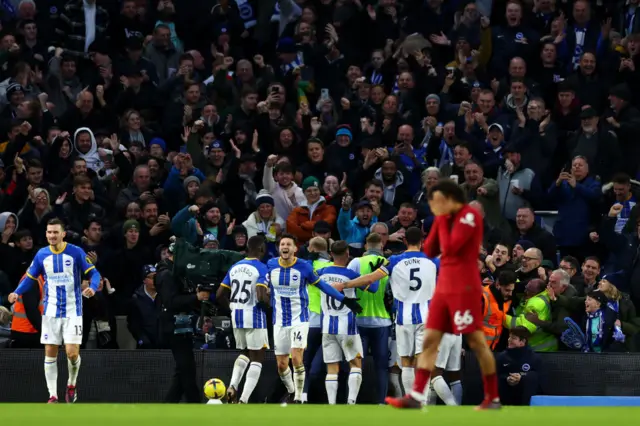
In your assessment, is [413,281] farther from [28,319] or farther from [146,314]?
[28,319]

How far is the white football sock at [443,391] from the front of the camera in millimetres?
16922

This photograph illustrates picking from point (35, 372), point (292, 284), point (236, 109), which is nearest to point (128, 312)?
point (35, 372)

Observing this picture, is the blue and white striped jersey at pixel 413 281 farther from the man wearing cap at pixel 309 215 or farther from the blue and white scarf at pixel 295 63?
the blue and white scarf at pixel 295 63

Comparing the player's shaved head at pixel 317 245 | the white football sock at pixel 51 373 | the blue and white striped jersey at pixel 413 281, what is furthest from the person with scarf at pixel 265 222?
the white football sock at pixel 51 373

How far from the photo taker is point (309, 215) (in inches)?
797

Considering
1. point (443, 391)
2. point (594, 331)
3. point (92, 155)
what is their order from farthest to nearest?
point (92, 155) → point (594, 331) → point (443, 391)

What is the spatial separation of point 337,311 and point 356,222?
8.24 feet

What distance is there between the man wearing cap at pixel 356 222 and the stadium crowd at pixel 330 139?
0.07ft

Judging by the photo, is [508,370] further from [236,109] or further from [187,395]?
[236,109]

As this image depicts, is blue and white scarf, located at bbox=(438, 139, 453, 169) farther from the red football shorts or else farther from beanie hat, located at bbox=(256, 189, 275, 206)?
the red football shorts

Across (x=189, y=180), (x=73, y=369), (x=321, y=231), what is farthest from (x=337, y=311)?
(x=189, y=180)

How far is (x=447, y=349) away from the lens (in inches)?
674

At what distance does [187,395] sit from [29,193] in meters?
4.51

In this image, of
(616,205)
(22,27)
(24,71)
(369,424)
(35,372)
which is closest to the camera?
(369,424)
